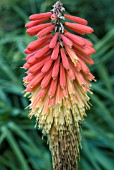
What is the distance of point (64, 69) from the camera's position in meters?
2.31

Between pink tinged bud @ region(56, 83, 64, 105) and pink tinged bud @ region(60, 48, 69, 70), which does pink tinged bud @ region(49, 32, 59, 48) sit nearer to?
pink tinged bud @ region(60, 48, 69, 70)

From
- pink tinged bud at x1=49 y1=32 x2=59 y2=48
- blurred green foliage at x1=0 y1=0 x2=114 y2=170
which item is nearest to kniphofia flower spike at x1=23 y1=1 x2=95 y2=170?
pink tinged bud at x1=49 y1=32 x2=59 y2=48

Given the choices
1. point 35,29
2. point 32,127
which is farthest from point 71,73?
point 32,127

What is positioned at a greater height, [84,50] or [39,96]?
[84,50]

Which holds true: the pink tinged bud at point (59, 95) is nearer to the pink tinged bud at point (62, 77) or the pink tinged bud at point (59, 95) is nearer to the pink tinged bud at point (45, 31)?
the pink tinged bud at point (62, 77)

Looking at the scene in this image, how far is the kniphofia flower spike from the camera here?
2219 millimetres

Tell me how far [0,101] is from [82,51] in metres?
3.10

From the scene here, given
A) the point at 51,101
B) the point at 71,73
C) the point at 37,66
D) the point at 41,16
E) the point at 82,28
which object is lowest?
the point at 51,101

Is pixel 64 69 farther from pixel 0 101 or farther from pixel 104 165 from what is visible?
pixel 0 101

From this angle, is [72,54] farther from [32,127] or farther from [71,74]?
[32,127]

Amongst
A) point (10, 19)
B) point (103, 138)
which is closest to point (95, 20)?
point (10, 19)

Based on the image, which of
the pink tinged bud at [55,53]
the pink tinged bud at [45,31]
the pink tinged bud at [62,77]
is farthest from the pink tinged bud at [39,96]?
the pink tinged bud at [45,31]

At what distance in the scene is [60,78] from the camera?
228cm

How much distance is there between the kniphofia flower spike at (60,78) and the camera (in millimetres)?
2219
